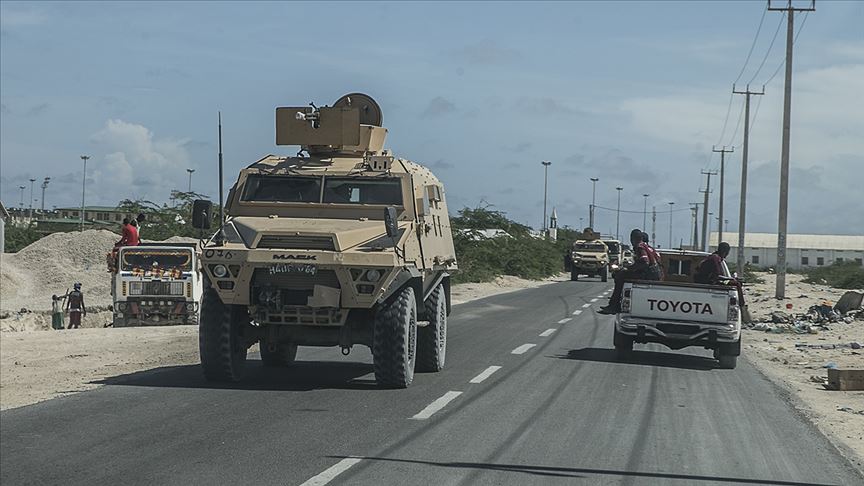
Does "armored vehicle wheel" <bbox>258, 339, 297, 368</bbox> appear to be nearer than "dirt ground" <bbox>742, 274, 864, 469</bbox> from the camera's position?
No

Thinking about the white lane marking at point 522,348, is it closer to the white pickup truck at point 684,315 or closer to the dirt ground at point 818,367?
the white pickup truck at point 684,315

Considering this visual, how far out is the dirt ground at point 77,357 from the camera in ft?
41.8

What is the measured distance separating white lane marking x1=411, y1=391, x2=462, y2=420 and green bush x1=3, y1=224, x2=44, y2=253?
60460 mm

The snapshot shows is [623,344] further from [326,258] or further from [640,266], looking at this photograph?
[326,258]

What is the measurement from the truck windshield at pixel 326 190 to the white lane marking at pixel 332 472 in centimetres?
536

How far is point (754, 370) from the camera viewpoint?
1598cm

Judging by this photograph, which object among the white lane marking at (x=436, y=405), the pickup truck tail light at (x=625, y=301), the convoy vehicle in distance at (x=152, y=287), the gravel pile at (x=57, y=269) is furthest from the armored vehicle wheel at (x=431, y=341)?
the gravel pile at (x=57, y=269)

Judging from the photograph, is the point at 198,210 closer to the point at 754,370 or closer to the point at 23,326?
the point at 754,370

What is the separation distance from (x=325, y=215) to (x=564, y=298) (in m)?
26.0

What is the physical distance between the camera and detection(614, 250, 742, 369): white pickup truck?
50.6ft

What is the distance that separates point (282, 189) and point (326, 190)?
0.56 meters

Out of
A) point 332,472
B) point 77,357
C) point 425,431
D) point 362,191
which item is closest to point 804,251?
point 77,357

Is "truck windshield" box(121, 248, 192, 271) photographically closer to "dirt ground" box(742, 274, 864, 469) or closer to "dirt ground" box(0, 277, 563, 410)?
"dirt ground" box(0, 277, 563, 410)

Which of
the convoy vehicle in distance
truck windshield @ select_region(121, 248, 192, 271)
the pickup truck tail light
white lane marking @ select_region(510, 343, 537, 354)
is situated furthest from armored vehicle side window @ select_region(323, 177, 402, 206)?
truck windshield @ select_region(121, 248, 192, 271)
